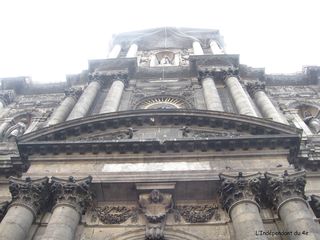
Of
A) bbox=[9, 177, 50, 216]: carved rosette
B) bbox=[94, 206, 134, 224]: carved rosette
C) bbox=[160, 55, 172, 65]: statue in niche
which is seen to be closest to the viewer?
bbox=[9, 177, 50, 216]: carved rosette

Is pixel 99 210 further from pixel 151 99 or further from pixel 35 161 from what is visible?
pixel 151 99

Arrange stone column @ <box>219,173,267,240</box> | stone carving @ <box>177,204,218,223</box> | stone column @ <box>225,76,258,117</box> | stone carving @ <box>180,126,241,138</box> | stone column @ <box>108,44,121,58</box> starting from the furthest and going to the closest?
stone column @ <box>108,44,121,58</box> < stone column @ <box>225,76,258,117</box> < stone carving @ <box>180,126,241,138</box> < stone carving @ <box>177,204,218,223</box> < stone column @ <box>219,173,267,240</box>

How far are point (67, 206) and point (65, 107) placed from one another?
33.5 ft

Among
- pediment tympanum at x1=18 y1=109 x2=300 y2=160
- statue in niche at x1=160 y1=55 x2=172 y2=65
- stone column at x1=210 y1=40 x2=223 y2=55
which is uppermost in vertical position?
stone column at x1=210 y1=40 x2=223 y2=55

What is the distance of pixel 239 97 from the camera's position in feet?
68.9

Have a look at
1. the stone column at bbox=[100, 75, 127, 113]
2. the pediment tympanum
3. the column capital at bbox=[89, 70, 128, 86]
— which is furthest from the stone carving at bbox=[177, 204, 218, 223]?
the column capital at bbox=[89, 70, 128, 86]

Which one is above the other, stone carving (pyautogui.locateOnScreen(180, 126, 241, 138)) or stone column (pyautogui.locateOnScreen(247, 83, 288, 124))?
stone column (pyautogui.locateOnScreen(247, 83, 288, 124))

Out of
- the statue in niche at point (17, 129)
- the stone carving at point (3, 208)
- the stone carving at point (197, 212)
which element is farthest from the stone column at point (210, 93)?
the stone carving at point (3, 208)

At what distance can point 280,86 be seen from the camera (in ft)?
85.2

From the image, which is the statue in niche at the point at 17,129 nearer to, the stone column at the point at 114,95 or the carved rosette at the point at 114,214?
the stone column at the point at 114,95

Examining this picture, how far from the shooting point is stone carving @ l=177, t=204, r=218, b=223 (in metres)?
13.5

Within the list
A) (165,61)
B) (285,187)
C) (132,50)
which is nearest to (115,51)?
(132,50)

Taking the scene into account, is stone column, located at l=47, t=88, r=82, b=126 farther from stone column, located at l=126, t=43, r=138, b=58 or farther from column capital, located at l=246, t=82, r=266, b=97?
column capital, located at l=246, t=82, r=266, b=97

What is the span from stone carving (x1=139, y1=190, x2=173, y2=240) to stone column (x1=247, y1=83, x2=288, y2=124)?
306 inches
